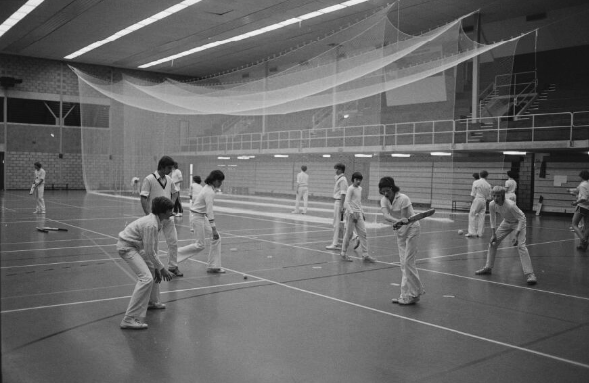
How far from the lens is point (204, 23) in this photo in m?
24.4

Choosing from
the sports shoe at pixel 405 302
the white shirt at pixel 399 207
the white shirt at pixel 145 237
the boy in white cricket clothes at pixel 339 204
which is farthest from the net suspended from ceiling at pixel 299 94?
the white shirt at pixel 145 237

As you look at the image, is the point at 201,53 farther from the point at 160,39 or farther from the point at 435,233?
the point at 435,233

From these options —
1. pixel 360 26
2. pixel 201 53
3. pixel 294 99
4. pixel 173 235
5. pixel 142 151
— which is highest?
pixel 201 53

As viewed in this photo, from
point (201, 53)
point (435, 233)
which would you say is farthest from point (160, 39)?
point (435, 233)

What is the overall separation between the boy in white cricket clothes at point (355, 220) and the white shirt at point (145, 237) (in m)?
5.37

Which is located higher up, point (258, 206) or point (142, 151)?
point (142, 151)

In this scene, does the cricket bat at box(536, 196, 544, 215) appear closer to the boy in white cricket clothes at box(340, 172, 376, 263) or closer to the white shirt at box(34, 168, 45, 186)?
the boy in white cricket clothes at box(340, 172, 376, 263)

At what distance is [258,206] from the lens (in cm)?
2420

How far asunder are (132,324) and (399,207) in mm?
3667

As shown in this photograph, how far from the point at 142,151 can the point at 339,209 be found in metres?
8.79

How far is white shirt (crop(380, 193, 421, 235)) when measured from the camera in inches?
281

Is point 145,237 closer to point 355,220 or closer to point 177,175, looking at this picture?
point 355,220

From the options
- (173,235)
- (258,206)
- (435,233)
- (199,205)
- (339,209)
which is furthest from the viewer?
(258,206)

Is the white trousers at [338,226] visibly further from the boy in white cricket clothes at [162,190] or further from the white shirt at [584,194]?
the white shirt at [584,194]
